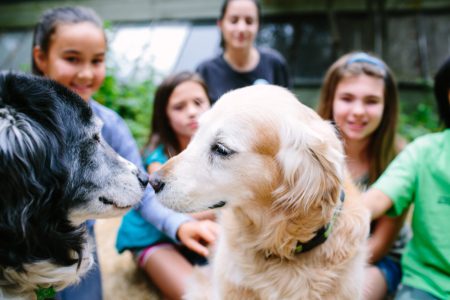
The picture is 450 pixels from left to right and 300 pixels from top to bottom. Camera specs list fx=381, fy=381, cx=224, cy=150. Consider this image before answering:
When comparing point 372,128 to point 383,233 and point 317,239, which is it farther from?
point 317,239

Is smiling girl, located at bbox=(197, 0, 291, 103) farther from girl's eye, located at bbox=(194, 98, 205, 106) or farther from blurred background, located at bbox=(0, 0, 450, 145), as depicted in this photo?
blurred background, located at bbox=(0, 0, 450, 145)

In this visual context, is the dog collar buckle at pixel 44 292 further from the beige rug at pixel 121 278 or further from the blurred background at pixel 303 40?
the blurred background at pixel 303 40

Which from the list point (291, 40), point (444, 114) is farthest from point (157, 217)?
point (291, 40)

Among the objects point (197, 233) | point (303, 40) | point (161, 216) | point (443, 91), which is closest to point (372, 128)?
point (443, 91)

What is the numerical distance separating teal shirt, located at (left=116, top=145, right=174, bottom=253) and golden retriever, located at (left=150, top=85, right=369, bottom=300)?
826 millimetres

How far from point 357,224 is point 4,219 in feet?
4.06

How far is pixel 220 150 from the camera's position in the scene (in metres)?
1.40

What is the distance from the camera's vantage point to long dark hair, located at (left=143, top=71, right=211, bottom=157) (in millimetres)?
2443

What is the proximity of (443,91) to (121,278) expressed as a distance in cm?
212

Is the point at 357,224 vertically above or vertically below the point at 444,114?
below

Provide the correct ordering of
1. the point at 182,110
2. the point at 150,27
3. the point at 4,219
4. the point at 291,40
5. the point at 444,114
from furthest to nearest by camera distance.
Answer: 1. the point at 150,27
2. the point at 291,40
3. the point at 182,110
4. the point at 444,114
5. the point at 4,219

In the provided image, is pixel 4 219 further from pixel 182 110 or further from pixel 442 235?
pixel 442 235

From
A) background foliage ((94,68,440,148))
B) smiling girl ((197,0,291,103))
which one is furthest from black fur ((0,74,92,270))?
background foliage ((94,68,440,148))

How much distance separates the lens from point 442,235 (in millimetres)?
1664
